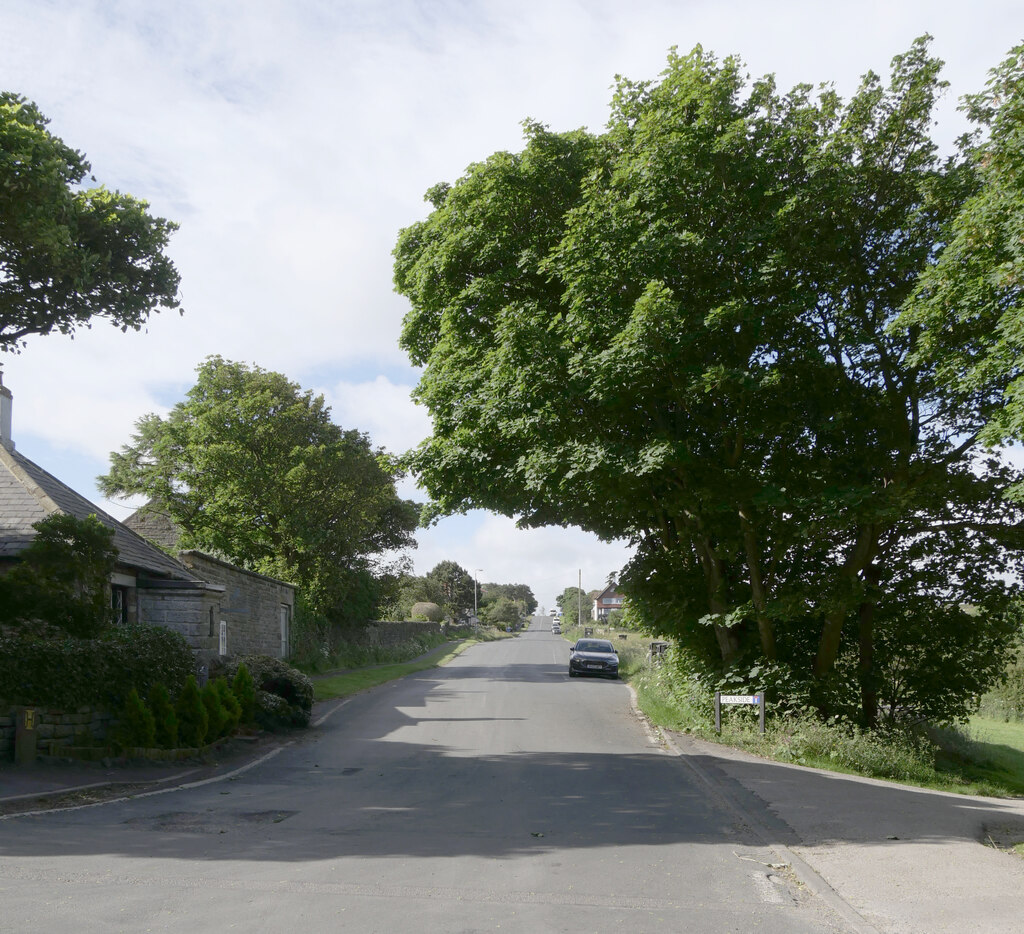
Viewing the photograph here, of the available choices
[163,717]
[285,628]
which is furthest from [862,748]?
[285,628]

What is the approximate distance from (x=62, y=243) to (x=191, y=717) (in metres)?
7.35

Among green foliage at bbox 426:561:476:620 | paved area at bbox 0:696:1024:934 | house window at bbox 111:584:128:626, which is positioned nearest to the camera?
paved area at bbox 0:696:1024:934

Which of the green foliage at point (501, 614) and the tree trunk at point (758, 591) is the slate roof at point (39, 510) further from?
the green foliage at point (501, 614)

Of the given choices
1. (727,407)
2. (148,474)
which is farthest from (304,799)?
(148,474)

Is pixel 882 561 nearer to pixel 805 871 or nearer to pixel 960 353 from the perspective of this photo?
pixel 960 353

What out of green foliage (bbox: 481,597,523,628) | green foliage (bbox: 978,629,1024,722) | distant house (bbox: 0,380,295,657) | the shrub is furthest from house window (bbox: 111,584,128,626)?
green foliage (bbox: 481,597,523,628)

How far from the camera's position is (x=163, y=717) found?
13.6 meters

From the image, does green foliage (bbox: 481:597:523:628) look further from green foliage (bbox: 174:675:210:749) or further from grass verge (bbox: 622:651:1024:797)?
green foliage (bbox: 174:675:210:749)

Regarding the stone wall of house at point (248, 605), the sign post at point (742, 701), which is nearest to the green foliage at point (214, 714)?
the stone wall of house at point (248, 605)

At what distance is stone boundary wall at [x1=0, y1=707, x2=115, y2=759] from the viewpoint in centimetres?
1201

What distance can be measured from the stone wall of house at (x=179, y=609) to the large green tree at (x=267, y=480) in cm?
1717

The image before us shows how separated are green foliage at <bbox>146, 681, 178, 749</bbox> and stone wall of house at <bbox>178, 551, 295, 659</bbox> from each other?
6497 mm

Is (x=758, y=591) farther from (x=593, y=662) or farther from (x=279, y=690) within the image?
(x=593, y=662)

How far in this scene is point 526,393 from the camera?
1416 cm
